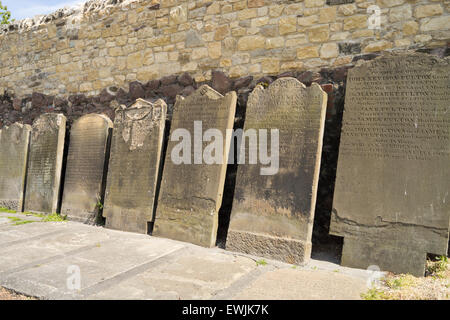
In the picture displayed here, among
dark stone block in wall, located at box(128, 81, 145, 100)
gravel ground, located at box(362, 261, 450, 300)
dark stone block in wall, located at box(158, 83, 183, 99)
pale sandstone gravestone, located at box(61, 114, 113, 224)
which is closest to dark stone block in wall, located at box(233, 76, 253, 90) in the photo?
dark stone block in wall, located at box(158, 83, 183, 99)

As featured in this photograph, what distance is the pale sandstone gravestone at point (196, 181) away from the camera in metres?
3.22

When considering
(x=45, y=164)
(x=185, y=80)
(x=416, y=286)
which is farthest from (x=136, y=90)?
(x=416, y=286)

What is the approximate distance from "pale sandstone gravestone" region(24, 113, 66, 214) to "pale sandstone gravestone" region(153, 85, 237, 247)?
192 cm

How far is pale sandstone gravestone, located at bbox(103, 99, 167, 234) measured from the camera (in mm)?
3699

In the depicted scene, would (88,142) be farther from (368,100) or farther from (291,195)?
(368,100)

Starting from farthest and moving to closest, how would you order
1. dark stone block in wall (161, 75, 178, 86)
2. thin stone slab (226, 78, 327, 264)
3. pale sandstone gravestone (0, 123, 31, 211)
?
pale sandstone gravestone (0, 123, 31, 211), dark stone block in wall (161, 75, 178, 86), thin stone slab (226, 78, 327, 264)

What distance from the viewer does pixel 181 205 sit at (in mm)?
3418

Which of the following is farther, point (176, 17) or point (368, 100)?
point (176, 17)

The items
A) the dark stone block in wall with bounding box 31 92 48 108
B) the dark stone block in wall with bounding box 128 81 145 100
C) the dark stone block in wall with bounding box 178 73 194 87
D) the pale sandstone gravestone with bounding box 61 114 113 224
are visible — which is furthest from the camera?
the dark stone block in wall with bounding box 31 92 48 108

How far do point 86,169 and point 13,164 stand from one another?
1.60 meters

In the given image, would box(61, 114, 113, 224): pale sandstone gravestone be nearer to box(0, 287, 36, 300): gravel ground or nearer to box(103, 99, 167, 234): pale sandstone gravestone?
box(103, 99, 167, 234): pale sandstone gravestone

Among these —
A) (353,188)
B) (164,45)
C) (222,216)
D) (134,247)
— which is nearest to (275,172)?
(353,188)

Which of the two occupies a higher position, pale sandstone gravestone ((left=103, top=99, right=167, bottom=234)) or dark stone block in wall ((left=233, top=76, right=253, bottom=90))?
dark stone block in wall ((left=233, top=76, right=253, bottom=90))

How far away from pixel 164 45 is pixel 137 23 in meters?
0.62
